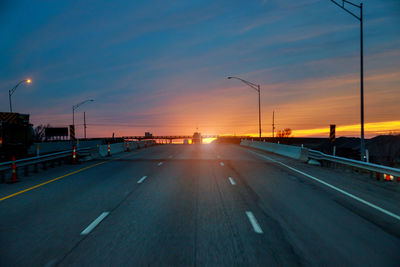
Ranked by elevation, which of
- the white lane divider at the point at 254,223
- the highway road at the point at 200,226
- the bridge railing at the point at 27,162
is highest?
the bridge railing at the point at 27,162

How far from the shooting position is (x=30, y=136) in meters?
29.3

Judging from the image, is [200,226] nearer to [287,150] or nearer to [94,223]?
[94,223]

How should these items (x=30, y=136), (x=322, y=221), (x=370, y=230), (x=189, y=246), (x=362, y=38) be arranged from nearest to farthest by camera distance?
(x=189, y=246) < (x=370, y=230) < (x=322, y=221) < (x=362, y=38) < (x=30, y=136)

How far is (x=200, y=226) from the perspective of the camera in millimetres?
7223

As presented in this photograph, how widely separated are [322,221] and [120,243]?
4.52 metres

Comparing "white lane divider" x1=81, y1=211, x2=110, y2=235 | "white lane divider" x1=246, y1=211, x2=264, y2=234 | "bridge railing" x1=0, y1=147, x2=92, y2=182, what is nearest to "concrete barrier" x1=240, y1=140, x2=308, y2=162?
"bridge railing" x1=0, y1=147, x2=92, y2=182

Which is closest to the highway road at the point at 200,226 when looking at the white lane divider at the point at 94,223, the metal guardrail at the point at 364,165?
the white lane divider at the point at 94,223

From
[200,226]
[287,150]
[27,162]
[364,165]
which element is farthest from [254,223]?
[287,150]

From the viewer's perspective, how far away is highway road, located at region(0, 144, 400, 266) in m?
5.42

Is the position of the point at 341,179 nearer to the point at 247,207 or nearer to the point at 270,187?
the point at 270,187

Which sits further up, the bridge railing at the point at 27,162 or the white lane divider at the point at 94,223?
the bridge railing at the point at 27,162

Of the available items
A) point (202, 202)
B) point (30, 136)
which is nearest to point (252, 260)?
point (202, 202)

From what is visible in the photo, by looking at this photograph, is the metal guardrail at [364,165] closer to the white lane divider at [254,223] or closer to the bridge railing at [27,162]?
the white lane divider at [254,223]

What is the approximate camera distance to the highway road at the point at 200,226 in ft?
17.8
